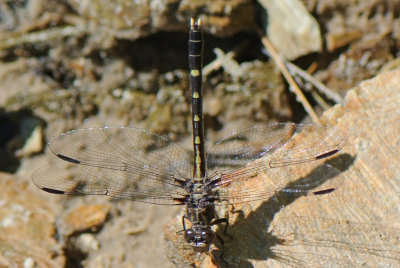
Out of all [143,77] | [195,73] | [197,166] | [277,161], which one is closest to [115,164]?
[197,166]

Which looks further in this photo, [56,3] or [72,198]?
[56,3]

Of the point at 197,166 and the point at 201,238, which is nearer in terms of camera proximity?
the point at 201,238

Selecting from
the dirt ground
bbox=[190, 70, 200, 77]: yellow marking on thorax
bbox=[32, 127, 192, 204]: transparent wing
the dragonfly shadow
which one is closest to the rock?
the dirt ground

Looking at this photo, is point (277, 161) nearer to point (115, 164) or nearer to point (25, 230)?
point (115, 164)

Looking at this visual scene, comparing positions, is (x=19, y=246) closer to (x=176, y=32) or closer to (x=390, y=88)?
(x=176, y=32)

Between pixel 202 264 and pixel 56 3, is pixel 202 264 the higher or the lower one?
the lower one

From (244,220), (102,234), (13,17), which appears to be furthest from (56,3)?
(244,220)

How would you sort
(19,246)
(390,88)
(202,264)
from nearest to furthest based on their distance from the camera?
(202,264)
(390,88)
(19,246)

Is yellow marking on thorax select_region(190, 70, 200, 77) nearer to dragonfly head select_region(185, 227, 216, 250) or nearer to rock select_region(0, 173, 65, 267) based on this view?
dragonfly head select_region(185, 227, 216, 250)
